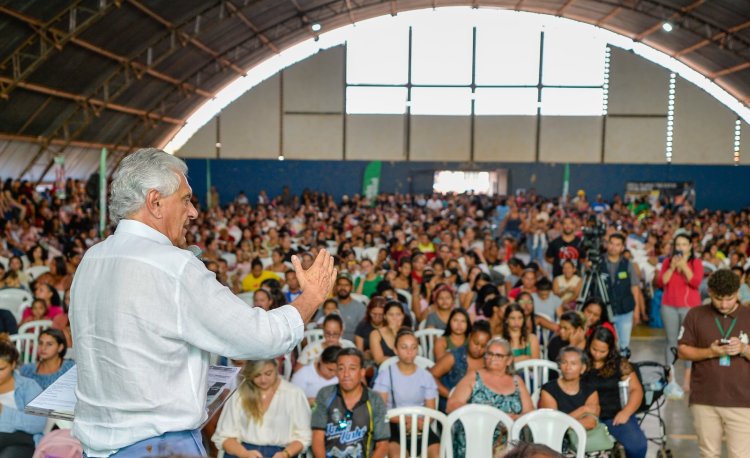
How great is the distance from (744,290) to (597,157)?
61.1ft

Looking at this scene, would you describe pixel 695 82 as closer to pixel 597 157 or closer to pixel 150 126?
pixel 597 157

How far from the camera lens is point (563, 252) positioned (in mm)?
7906

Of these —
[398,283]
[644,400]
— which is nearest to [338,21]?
[398,283]

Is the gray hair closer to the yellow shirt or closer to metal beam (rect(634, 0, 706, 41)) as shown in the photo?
the yellow shirt

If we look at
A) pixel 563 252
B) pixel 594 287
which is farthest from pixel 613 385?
pixel 563 252

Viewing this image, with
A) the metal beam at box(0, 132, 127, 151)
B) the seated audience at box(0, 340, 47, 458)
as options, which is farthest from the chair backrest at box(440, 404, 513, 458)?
the metal beam at box(0, 132, 127, 151)

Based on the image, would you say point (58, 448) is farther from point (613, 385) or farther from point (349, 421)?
point (613, 385)

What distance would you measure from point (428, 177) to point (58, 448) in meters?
23.1

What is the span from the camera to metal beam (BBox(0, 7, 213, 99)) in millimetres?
12133

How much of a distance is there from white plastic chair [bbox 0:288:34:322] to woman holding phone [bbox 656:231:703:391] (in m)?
5.88

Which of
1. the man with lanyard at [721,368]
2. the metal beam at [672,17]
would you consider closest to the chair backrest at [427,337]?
the man with lanyard at [721,368]

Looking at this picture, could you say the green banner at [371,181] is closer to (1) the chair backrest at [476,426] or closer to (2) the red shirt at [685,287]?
(2) the red shirt at [685,287]

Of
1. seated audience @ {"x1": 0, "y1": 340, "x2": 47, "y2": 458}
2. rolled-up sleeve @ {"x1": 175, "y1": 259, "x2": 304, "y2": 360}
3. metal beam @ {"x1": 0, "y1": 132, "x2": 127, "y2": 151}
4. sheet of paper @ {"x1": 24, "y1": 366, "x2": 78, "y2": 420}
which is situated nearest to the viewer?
rolled-up sleeve @ {"x1": 175, "y1": 259, "x2": 304, "y2": 360}

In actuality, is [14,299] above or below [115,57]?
below
